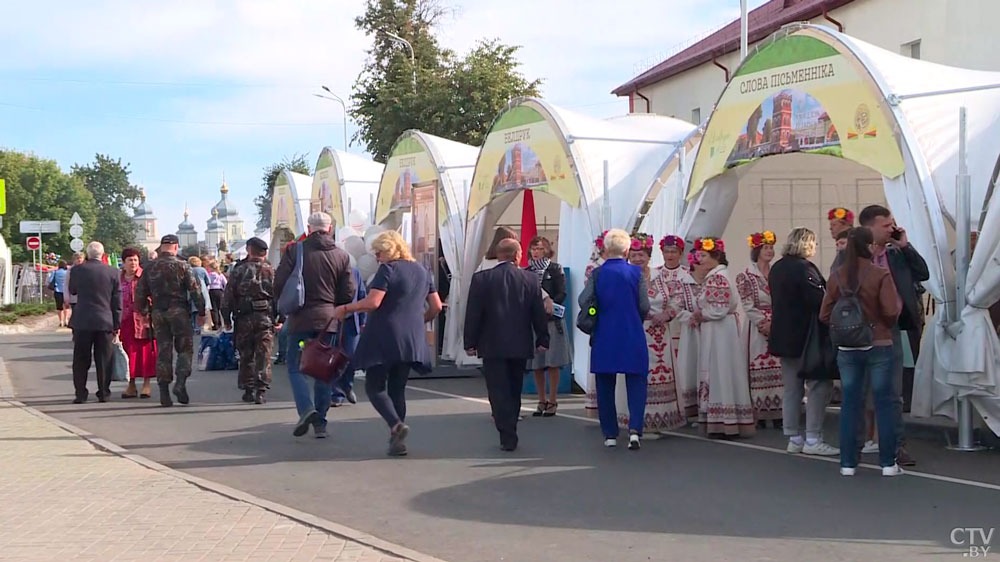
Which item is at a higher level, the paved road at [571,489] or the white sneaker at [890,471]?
the white sneaker at [890,471]

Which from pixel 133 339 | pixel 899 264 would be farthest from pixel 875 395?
pixel 133 339

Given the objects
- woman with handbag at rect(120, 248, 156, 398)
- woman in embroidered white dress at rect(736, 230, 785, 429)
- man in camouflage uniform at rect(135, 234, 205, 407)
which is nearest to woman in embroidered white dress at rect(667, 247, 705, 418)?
woman in embroidered white dress at rect(736, 230, 785, 429)

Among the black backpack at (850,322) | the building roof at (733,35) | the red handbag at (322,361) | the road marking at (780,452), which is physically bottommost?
the road marking at (780,452)

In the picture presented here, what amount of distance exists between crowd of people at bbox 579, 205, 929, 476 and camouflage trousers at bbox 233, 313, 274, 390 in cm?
379

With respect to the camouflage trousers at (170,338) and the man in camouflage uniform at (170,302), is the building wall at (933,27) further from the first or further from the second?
the camouflage trousers at (170,338)

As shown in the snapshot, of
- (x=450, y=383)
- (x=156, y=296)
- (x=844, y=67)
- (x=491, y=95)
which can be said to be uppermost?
(x=491, y=95)

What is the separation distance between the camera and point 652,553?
643 cm

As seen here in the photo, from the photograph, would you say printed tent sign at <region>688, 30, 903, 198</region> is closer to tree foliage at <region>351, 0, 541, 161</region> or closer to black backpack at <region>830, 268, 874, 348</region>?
black backpack at <region>830, 268, 874, 348</region>

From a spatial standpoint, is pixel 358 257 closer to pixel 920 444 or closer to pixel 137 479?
pixel 137 479

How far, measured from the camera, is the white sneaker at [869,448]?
9648 millimetres

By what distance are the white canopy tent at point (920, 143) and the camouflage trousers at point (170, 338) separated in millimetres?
5997

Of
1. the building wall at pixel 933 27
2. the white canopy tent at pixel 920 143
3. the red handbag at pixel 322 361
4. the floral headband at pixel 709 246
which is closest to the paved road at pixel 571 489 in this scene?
the red handbag at pixel 322 361

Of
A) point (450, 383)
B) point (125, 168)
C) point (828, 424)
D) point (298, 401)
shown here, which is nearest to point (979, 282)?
point (828, 424)

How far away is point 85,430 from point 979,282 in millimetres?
8047
